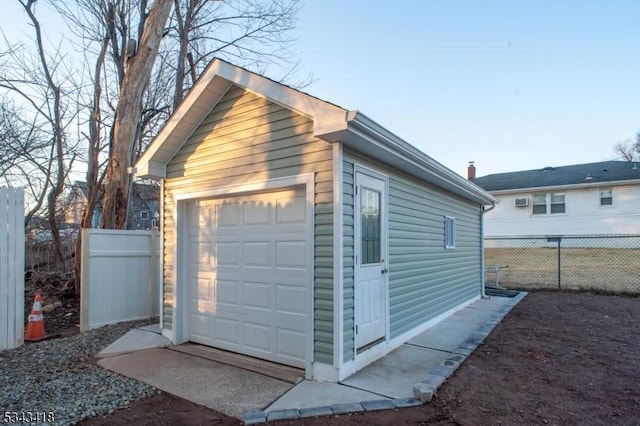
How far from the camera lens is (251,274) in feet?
16.1

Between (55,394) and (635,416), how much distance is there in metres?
5.19

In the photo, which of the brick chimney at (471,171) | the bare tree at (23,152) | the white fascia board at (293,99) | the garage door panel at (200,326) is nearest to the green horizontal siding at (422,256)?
the white fascia board at (293,99)

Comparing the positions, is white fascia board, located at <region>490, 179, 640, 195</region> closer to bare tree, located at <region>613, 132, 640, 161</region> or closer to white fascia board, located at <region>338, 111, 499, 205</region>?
white fascia board, located at <region>338, 111, 499, 205</region>

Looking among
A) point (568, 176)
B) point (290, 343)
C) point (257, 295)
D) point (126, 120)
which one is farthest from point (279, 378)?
point (568, 176)

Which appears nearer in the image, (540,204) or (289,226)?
(289,226)

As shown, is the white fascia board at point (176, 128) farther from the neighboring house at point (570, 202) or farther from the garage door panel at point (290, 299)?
the neighboring house at point (570, 202)

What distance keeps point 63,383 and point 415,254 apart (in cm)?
480

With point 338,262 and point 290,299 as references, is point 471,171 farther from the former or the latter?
point 338,262

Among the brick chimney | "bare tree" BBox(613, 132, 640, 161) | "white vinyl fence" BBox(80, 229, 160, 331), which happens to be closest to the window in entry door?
"white vinyl fence" BBox(80, 229, 160, 331)

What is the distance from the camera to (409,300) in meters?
5.70

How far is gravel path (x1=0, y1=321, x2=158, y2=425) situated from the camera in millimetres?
3408

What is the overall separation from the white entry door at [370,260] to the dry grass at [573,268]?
27.5 ft

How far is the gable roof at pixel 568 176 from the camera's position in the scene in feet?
56.9

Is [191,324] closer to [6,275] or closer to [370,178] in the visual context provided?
[6,275]
